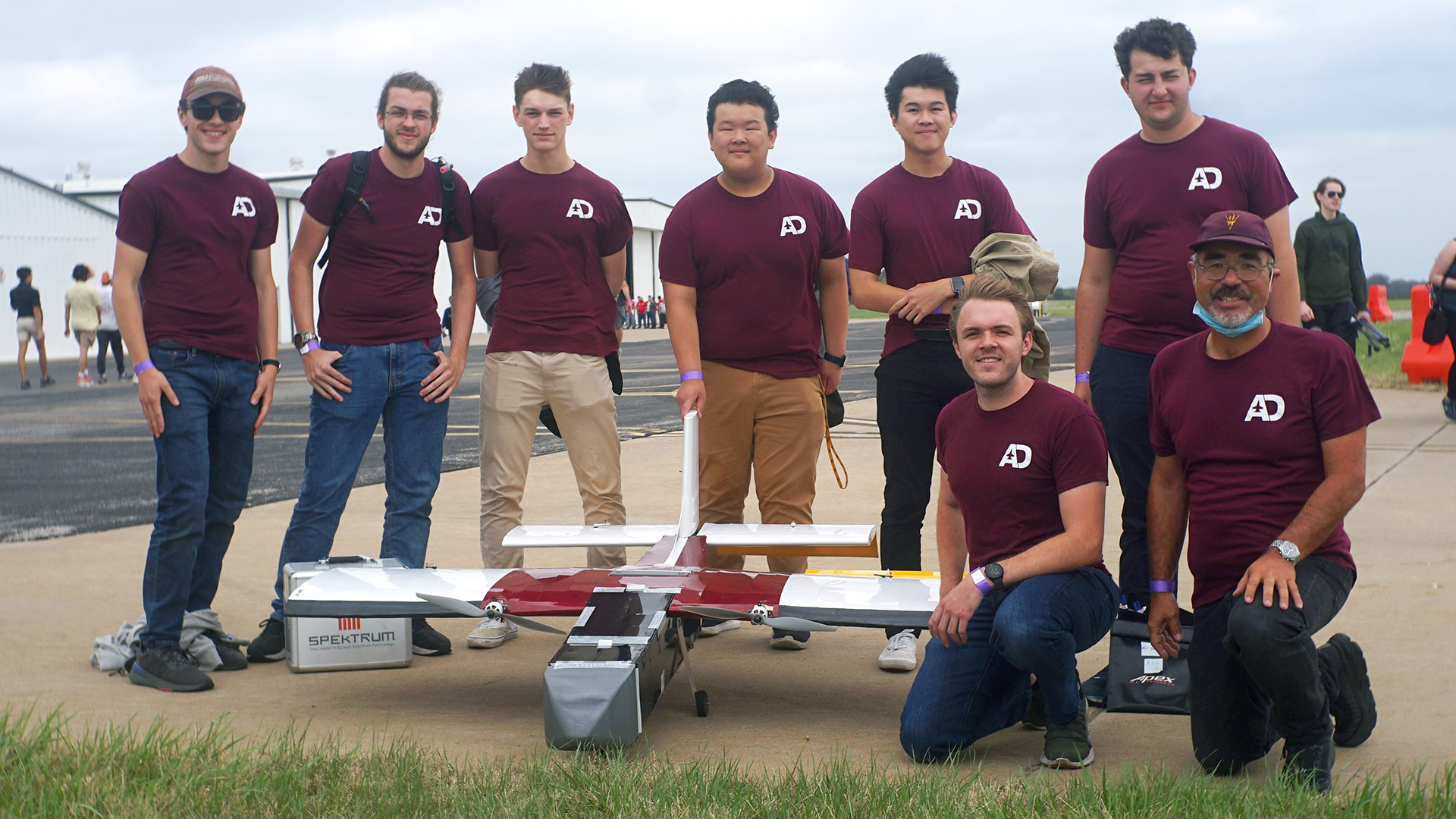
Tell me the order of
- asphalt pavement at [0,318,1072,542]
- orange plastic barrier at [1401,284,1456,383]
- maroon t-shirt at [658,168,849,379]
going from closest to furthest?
maroon t-shirt at [658,168,849,379] < asphalt pavement at [0,318,1072,542] < orange plastic barrier at [1401,284,1456,383]

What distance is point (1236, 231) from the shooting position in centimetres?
352

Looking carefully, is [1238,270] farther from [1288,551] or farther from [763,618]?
[763,618]

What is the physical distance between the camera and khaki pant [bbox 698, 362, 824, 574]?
16.9 ft

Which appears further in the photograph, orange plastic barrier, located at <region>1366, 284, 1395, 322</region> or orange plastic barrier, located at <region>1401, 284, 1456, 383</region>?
orange plastic barrier, located at <region>1366, 284, 1395, 322</region>

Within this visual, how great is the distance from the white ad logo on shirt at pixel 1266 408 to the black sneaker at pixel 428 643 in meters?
3.12

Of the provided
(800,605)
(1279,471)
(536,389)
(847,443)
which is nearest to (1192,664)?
(1279,471)

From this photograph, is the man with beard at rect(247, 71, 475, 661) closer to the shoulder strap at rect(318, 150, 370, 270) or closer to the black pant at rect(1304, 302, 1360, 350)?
the shoulder strap at rect(318, 150, 370, 270)

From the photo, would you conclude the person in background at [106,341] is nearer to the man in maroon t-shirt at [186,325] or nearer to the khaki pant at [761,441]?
the man in maroon t-shirt at [186,325]

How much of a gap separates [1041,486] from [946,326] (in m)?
1.16

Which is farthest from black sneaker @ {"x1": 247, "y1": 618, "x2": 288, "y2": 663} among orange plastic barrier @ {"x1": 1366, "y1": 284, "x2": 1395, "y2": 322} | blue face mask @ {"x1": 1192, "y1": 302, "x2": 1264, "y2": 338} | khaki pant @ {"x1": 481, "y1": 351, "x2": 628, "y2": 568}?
orange plastic barrier @ {"x1": 1366, "y1": 284, "x2": 1395, "y2": 322}

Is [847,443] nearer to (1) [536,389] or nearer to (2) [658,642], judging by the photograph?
(1) [536,389]

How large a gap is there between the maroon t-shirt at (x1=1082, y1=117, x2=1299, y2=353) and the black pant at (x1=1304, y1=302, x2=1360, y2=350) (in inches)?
333

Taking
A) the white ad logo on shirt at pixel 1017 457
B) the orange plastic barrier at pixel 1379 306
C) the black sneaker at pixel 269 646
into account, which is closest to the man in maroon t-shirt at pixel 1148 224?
the white ad logo on shirt at pixel 1017 457

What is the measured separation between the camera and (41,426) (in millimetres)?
13812
